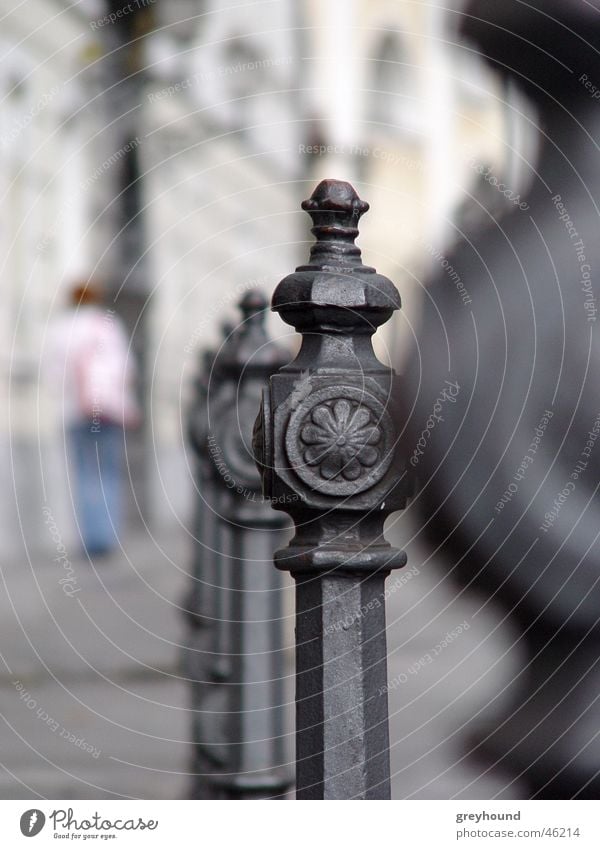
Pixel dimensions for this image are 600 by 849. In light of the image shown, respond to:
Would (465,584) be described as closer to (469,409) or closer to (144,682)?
(469,409)

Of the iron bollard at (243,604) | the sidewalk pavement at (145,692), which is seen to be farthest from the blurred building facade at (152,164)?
the iron bollard at (243,604)

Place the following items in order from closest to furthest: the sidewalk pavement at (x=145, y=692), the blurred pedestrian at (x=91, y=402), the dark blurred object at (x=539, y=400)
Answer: the dark blurred object at (x=539, y=400)
the sidewalk pavement at (x=145, y=692)
the blurred pedestrian at (x=91, y=402)

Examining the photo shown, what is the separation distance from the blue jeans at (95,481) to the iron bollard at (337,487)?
4.72 m

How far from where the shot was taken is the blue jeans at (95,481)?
20.1 ft

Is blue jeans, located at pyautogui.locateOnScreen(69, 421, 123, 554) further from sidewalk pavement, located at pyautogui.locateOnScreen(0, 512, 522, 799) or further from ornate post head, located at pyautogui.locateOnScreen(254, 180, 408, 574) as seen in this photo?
ornate post head, located at pyautogui.locateOnScreen(254, 180, 408, 574)

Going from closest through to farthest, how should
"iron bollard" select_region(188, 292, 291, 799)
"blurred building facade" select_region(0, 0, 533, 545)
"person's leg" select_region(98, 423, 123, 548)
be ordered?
"iron bollard" select_region(188, 292, 291, 799) → "blurred building facade" select_region(0, 0, 533, 545) → "person's leg" select_region(98, 423, 123, 548)

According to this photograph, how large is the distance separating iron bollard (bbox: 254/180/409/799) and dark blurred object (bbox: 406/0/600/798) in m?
0.07

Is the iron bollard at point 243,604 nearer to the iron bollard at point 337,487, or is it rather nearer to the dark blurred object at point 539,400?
the dark blurred object at point 539,400

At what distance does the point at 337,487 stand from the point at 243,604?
3.74ft

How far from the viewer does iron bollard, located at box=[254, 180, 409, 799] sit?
118 centimetres
